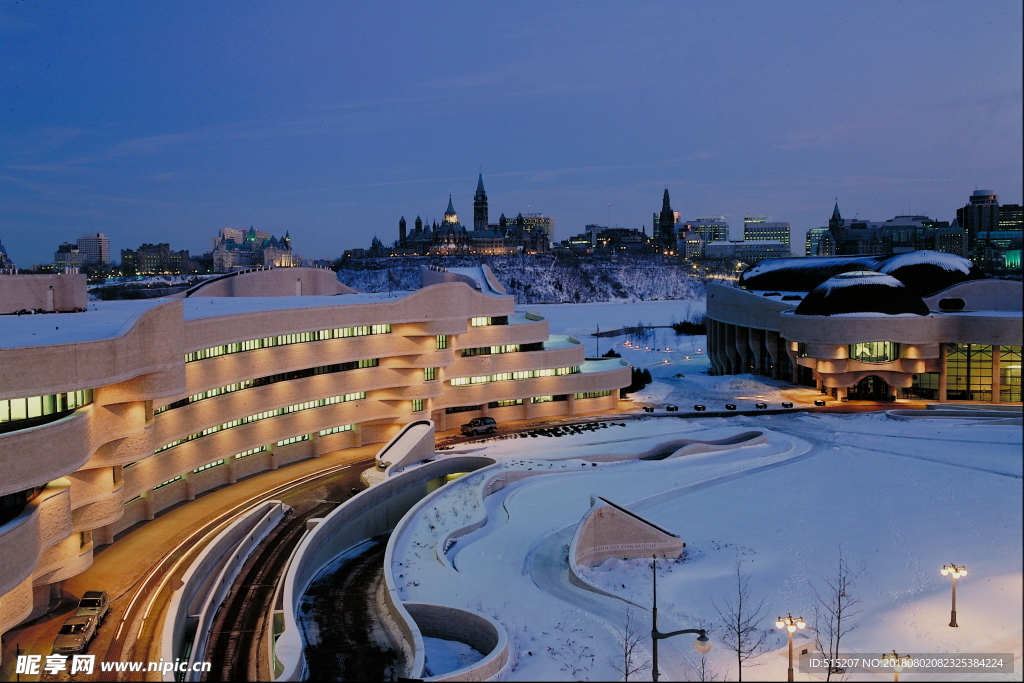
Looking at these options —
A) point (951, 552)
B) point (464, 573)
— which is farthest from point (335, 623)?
point (951, 552)

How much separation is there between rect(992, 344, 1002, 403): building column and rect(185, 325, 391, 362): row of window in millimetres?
57452

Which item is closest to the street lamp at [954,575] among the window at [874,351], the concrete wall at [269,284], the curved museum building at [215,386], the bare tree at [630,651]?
the bare tree at [630,651]

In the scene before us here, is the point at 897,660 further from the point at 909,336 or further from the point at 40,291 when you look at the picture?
the point at 909,336

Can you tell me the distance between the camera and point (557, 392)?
7306cm

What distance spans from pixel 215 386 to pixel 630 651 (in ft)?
97.5

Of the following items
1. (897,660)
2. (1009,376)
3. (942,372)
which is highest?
(897,660)

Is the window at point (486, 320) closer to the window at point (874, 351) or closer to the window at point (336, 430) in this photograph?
the window at point (336, 430)

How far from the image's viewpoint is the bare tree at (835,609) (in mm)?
25094

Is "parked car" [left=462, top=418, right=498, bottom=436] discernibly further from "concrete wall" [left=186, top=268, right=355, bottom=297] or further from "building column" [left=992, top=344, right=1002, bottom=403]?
"building column" [left=992, top=344, right=1002, bottom=403]

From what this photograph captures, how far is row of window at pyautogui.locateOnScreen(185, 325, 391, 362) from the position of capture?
45.9m

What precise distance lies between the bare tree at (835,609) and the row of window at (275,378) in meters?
32.7

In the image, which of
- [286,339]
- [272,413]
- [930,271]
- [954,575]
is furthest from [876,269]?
[954,575]

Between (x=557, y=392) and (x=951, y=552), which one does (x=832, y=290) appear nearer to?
(x=557, y=392)

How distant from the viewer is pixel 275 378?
176 feet
